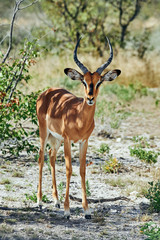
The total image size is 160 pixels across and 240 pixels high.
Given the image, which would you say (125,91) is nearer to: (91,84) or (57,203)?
(57,203)

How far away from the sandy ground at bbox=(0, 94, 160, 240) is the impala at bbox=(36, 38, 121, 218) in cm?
25

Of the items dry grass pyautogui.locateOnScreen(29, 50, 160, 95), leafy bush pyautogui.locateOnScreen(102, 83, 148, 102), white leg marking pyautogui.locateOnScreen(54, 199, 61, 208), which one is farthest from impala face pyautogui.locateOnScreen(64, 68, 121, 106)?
dry grass pyautogui.locateOnScreen(29, 50, 160, 95)

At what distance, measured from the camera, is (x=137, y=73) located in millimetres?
15953

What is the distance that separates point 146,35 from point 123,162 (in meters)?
12.4

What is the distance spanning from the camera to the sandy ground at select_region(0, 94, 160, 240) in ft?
16.4

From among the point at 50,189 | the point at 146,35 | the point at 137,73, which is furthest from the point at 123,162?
the point at 146,35

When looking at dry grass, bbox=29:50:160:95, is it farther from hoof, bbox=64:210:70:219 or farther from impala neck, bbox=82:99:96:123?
hoof, bbox=64:210:70:219

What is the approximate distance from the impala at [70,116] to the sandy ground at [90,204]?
0.25m

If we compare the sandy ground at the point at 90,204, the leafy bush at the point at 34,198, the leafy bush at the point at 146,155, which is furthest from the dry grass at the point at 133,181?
the leafy bush at the point at 34,198

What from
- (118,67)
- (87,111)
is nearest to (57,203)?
(87,111)

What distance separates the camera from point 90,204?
6.08 meters

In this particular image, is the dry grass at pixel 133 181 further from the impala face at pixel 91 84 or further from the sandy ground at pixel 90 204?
the impala face at pixel 91 84

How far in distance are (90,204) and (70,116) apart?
1.38 meters

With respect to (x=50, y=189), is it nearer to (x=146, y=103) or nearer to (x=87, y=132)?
(x=87, y=132)
